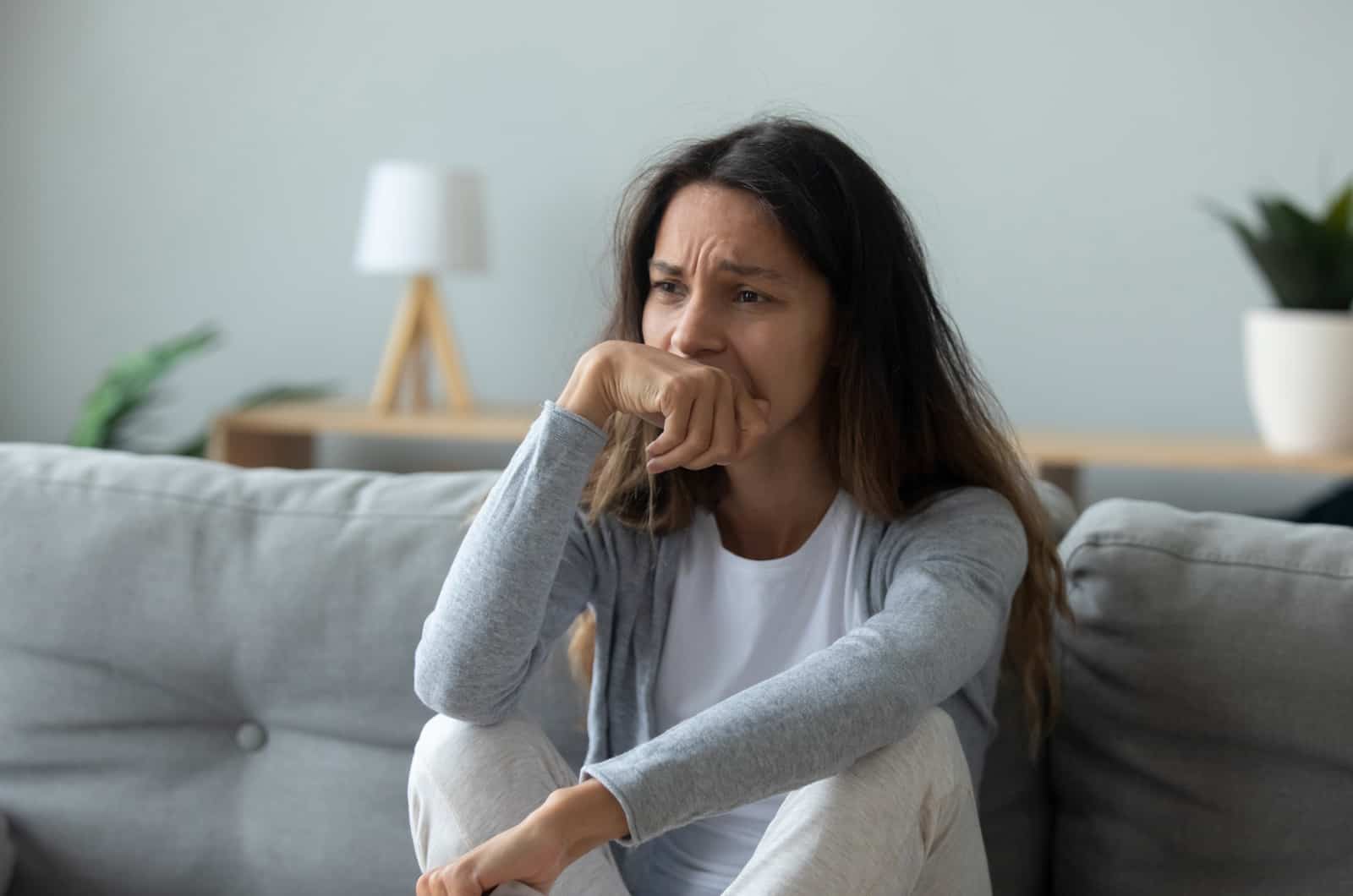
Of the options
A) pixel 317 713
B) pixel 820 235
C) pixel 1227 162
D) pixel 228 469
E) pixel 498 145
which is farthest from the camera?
pixel 498 145

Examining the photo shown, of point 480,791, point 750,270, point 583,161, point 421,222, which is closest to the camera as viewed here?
point 480,791

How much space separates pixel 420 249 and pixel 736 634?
6.07 feet

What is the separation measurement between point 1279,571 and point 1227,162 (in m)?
1.81

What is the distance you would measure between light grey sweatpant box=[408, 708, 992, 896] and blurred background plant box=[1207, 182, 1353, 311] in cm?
160

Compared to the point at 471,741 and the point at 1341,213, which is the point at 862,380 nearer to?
the point at 471,741

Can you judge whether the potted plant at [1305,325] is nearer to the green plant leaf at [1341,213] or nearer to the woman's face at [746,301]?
the green plant leaf at [1341,213]

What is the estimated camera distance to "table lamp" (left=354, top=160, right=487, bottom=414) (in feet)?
10.2

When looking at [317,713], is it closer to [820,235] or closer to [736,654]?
[736,654]

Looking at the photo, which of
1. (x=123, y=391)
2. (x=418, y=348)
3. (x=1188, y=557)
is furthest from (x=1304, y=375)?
(x=123, y=391)

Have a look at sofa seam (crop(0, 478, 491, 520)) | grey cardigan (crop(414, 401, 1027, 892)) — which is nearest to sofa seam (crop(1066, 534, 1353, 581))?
grey cardigan (crop(414, 401, 1027, 892))

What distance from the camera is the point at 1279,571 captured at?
1396 mm

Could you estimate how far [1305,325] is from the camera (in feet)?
8.45

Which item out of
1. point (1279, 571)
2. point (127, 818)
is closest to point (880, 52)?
point (1279, 571)

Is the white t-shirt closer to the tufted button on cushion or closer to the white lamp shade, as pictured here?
the tufted button on cushion
